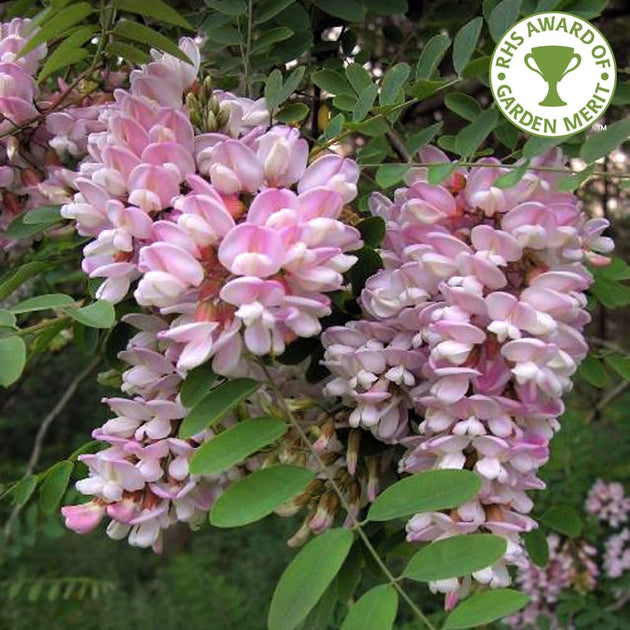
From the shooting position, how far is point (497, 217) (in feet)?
2.11

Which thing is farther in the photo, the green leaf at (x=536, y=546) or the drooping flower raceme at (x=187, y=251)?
the green leaf at (x=536, y=546)

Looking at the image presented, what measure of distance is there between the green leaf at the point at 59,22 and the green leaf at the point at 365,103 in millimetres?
211

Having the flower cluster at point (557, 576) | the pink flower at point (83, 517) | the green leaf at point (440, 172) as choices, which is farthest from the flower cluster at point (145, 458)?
the flower cluster at point (557, 576)

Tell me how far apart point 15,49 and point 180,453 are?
386 millimetres

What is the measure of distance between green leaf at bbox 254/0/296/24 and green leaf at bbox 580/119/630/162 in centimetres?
31

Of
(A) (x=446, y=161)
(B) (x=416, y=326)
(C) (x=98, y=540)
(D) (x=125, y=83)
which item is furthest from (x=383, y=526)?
(C) (x=98, y=540)

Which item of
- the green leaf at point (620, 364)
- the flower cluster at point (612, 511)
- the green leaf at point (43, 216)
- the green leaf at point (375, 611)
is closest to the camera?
the green leaf at point (375, 611)

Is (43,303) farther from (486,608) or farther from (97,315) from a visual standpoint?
(486,608)

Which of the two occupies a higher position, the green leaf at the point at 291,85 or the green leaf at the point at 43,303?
the green leaf at the point at 291,85

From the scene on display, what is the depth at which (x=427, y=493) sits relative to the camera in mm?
581

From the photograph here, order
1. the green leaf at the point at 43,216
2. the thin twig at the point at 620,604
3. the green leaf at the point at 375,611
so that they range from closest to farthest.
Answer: the green leaf at the point at 375,611 < the green leaf at the point at 43,216 < the thin twig at the point at 620,604

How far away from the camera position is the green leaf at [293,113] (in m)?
0.73

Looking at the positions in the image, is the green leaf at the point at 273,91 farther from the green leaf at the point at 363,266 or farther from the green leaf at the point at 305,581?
the green leaf at the point at 305,581

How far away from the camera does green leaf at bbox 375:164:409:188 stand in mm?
667
